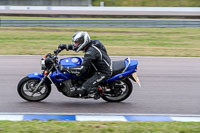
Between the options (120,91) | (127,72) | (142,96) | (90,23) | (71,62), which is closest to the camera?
(71,62)

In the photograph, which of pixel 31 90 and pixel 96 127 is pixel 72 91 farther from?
pixel 96 127

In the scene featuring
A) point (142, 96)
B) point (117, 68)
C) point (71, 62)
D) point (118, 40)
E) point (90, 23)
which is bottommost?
point (142, 96)

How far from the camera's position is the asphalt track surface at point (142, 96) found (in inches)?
280

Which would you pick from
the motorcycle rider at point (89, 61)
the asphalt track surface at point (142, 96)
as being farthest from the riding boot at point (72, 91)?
the asphalt track surface at point (142, 96)

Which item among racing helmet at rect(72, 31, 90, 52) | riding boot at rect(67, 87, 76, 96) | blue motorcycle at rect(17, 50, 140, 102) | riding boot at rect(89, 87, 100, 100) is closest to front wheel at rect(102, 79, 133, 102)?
blue motorcycle at rect(17, 50, 140, 102)

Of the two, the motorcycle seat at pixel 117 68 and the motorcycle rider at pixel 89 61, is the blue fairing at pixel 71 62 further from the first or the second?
the motorcycle seat at pixel 117 68

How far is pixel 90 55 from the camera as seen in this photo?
6.95 m

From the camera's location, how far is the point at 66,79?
23.5ft

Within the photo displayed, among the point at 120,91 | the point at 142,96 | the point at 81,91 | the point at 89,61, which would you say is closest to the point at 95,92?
the point at 81,91

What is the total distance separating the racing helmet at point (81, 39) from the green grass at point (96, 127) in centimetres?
178

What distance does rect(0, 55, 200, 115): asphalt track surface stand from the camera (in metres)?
7.11

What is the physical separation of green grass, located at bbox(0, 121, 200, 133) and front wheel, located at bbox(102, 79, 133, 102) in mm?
1771

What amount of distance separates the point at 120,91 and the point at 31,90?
172 cm

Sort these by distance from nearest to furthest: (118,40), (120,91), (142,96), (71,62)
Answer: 1. (71,62)
2. (120,91)
3. (142,96)
4. (118,40)
